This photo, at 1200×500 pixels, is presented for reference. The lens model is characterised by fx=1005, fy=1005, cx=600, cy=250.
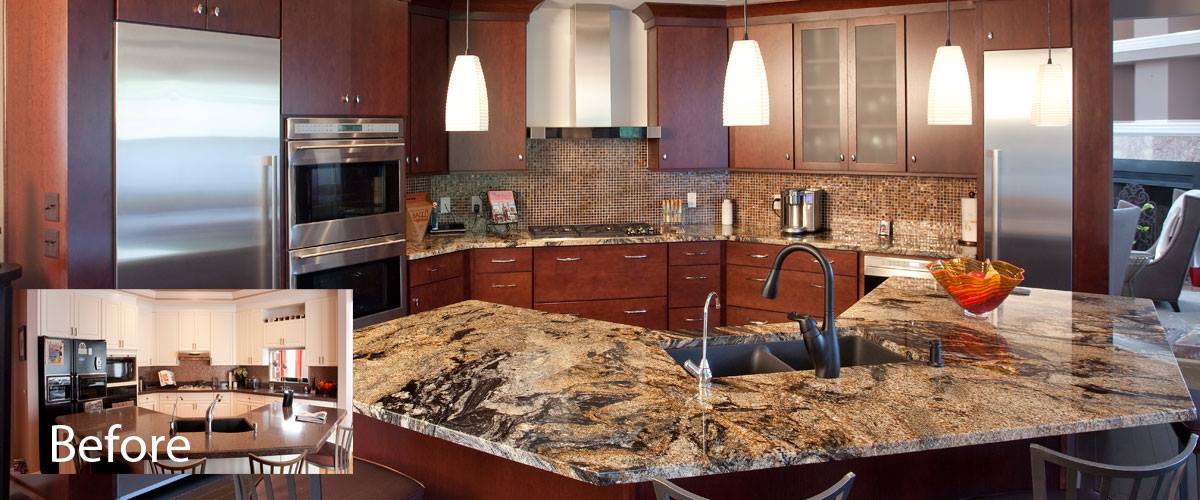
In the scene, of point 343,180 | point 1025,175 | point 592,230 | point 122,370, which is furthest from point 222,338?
point 592,230

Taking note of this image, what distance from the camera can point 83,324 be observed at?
142cm

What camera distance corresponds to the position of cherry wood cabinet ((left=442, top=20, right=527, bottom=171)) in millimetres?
5945

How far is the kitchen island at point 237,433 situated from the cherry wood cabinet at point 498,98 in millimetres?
4525

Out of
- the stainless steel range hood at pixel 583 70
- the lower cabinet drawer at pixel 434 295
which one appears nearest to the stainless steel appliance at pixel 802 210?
the stainless steel range hood at pixel 583 70

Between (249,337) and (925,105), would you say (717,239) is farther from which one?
(249,337)

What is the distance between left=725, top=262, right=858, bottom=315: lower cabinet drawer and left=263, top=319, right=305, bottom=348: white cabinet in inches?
177

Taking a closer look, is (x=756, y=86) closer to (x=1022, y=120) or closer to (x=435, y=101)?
(x=1022, y=120)

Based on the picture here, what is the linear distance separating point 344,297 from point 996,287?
2.52 m

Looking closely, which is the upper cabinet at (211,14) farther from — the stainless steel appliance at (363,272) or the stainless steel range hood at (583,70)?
the stainless steel range hood at (583,70)

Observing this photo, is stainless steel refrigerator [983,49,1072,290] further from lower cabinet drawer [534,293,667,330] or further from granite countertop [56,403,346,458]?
granite countertop [56,403,346,458]

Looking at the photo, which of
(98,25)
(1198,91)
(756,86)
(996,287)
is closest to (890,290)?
(996,287)

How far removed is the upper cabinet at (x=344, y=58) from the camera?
446cm

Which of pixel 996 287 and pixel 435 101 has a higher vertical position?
pixel 435 101

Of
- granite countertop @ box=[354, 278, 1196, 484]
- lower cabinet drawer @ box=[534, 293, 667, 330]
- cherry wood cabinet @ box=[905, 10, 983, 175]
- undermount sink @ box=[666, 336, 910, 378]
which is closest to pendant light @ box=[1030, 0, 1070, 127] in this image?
granite countertop @ box=[354, 278, 1196, 484]
